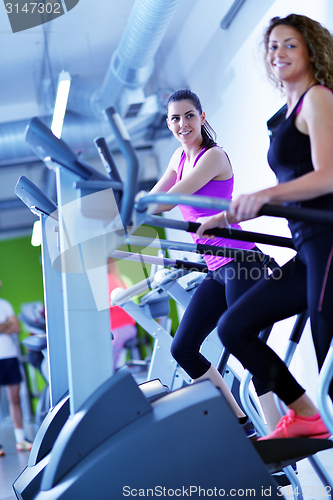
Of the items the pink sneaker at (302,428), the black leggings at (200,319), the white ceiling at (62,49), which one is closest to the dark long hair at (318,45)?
the black leggings at (200,319)

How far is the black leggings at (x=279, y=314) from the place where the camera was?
1281 mm

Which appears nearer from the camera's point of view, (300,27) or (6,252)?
(300,27)

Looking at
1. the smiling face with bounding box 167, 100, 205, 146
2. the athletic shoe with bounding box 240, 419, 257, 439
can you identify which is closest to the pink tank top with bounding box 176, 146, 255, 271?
the smiling face with bounding box 167, 100, 205, 146

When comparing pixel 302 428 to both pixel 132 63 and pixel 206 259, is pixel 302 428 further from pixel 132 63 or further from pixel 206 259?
pixel 132 63

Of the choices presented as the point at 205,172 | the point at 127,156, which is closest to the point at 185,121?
the point at 205,172

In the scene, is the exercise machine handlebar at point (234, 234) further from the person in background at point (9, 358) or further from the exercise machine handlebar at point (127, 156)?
the person in background at point (9, 358)

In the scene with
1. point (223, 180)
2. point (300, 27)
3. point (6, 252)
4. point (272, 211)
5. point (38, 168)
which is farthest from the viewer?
point (6, 252)

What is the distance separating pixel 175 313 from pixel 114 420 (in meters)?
7.05

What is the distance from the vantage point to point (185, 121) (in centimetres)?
197

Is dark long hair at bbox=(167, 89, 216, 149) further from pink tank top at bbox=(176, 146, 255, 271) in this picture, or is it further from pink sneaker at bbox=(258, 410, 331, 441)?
pink sneaker at bbox=(258, 410, 331, 441)

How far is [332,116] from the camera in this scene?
125 cm

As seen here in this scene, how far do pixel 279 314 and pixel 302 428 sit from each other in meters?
0.35

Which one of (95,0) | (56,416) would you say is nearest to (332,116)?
(56,416)

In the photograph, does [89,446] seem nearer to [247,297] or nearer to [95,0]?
[247,297]
